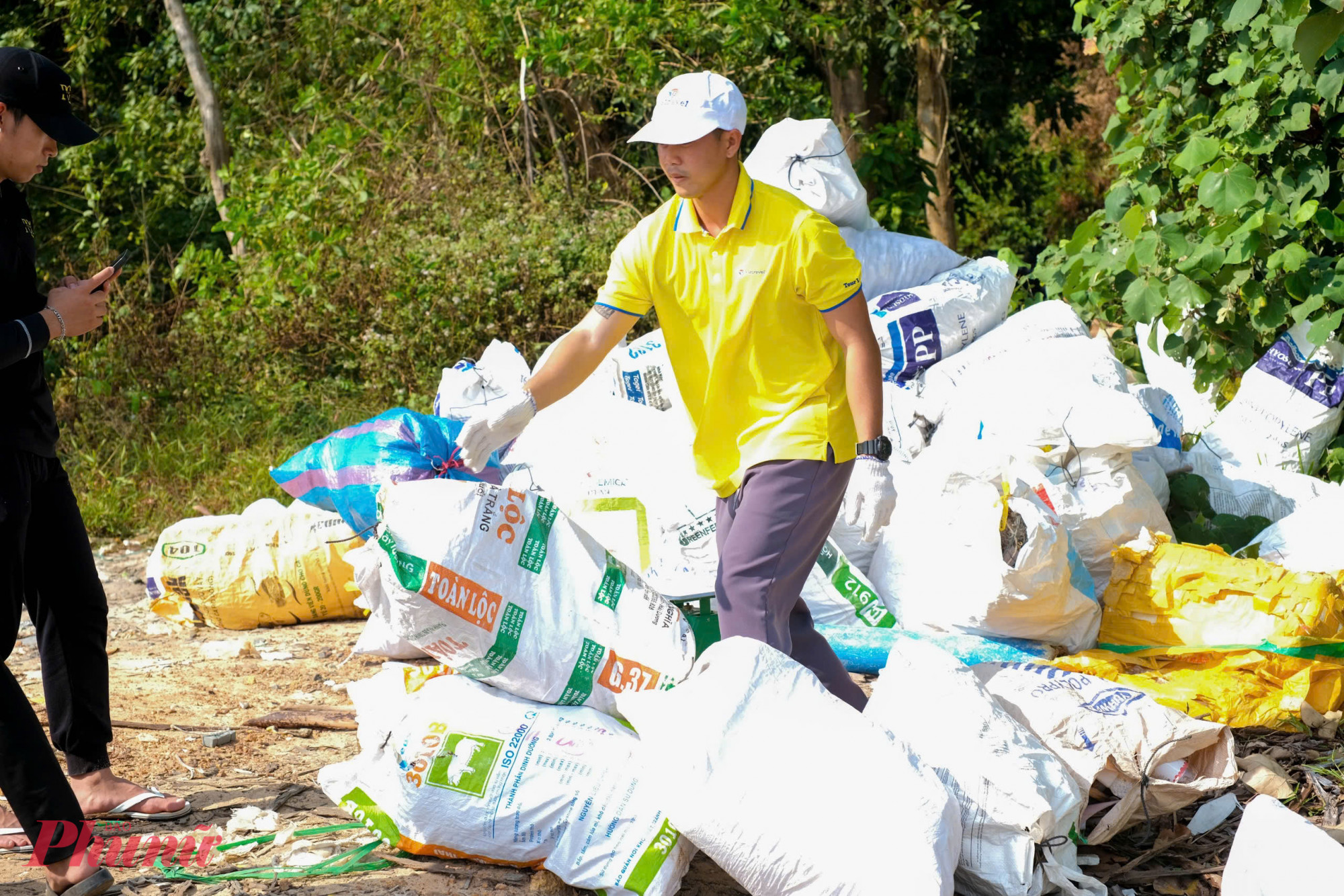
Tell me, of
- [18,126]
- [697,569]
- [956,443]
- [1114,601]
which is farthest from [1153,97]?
[18,126]

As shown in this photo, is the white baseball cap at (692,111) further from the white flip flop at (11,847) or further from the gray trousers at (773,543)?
the white flip flop at (11,847)

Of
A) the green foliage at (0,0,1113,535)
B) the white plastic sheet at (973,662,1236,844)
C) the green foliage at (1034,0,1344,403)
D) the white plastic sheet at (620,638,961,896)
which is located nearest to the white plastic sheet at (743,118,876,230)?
the green foliage at (1034,0,1344,403)

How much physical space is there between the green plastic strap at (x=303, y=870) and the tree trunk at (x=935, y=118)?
6.07 meters

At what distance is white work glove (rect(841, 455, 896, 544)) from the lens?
270cm

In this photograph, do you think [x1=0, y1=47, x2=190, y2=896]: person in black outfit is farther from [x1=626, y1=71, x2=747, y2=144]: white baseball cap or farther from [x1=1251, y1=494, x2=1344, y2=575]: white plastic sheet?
[x1=1251, y1=494, x2=1344, y2=575]: white plastic sheet

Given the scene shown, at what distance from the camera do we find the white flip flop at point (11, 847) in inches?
93.6

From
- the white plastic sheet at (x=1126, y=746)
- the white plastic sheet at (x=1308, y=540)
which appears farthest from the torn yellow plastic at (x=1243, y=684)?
the white plastic sheet at (x=1308, y=540)

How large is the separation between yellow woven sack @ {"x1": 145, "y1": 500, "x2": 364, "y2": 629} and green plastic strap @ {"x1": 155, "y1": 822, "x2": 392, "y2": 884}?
1.69 m

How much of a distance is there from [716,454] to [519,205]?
13.6 feet

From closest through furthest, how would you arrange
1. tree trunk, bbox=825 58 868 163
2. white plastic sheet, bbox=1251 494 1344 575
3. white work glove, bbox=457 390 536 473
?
1. white work glove, bbox=457 390 536 473
2. white plastic sheet, bbox=1251 494 1344 575
3. tree trunk, bbox=825 58 868 163

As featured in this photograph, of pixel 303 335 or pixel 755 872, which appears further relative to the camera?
pixel 303 335

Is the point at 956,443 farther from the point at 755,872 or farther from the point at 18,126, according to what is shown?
the point at 18,126

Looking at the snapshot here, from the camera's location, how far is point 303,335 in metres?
6.23

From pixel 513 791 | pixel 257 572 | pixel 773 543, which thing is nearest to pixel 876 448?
pixel 773 543
